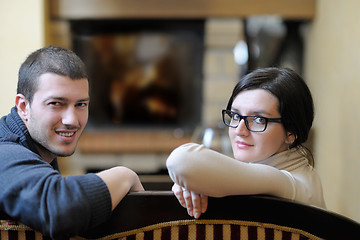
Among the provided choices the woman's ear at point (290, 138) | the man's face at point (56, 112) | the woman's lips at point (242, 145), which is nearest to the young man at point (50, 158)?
the man's face at point (56, 112)

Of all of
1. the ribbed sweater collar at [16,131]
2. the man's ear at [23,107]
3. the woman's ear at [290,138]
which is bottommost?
the woman's ear at [290,138]

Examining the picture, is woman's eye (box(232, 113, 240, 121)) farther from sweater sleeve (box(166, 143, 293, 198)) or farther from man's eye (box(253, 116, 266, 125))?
sweater sleeve (box(166, 143, 293, 198))

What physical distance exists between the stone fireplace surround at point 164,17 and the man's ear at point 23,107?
2.05 meters

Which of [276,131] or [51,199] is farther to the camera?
[276,131]

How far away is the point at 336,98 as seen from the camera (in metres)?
2.24

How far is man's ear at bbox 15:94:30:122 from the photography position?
3.19 feet

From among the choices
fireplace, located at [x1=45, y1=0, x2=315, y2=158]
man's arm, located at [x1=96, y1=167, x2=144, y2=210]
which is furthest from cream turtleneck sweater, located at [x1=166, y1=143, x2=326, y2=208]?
fireplace, located at [x1=45, y1=0, x2=315, y2=158]

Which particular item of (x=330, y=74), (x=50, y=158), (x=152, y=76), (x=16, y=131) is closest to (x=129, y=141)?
(x=152, y=76)

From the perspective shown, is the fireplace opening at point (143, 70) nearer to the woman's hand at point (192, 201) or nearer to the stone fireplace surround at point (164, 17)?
the stone fireplace surround at point (164, 17)

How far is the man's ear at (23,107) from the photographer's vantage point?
0.97 m

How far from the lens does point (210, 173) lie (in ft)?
2.34

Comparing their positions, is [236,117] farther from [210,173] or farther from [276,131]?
[210,173]

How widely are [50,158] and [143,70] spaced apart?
2.21 metres

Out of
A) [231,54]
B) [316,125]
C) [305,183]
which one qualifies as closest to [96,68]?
[231,54]
